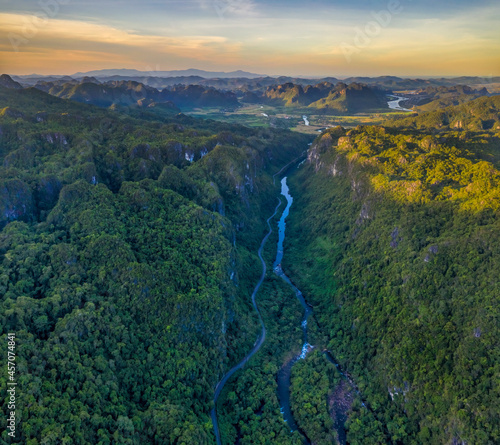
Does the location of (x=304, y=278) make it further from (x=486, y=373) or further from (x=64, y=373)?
(x=64, y=373)

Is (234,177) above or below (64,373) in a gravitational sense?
→ above

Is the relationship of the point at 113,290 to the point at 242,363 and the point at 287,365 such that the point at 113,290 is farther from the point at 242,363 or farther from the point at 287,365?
the point at 287,365

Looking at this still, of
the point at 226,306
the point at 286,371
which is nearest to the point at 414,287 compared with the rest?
the point at 286,371

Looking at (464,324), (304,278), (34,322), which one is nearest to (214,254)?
(304,278)

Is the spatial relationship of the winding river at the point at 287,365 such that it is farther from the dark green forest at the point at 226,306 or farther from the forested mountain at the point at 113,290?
the forested mountain at the point at 113,290

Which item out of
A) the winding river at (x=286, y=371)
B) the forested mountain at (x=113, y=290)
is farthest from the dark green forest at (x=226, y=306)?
the winding river at (x=286, y=371)
